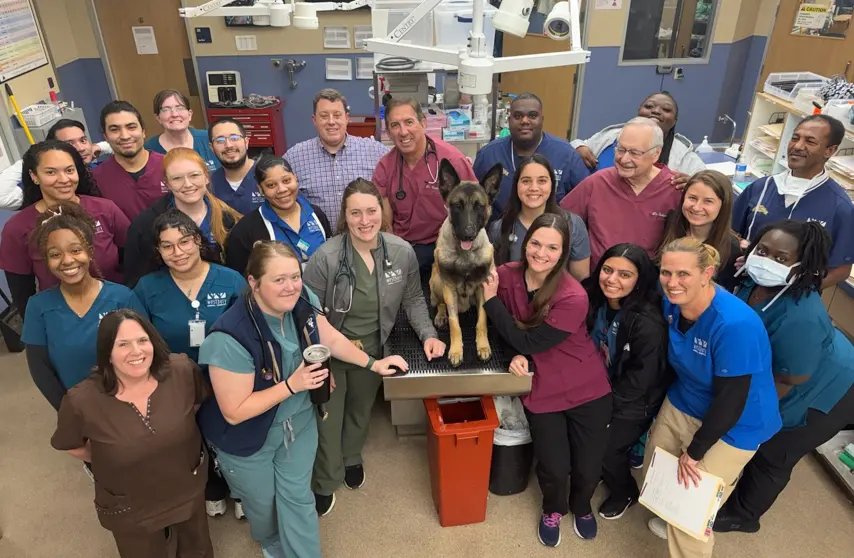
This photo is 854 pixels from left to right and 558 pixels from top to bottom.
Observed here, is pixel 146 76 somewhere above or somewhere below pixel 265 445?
above

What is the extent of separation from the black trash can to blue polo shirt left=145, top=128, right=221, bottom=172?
2.43m

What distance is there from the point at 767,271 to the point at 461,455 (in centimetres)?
151

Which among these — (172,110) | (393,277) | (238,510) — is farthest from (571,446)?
(172,110)

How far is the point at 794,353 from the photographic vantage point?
7.14 ft

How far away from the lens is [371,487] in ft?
9.77

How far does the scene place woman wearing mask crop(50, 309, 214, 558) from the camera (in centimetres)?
185

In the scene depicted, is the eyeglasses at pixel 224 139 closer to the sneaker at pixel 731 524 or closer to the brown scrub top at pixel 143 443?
the brown scrub top at pixel 143 443

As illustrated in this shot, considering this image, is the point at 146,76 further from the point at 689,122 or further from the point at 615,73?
the point at 689,122

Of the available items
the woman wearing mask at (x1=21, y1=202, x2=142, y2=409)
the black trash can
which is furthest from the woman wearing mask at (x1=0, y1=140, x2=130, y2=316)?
the black trash can

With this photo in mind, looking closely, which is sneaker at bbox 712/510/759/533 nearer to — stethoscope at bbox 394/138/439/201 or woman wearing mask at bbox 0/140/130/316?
stethoscope at bbox 394/138/439/201

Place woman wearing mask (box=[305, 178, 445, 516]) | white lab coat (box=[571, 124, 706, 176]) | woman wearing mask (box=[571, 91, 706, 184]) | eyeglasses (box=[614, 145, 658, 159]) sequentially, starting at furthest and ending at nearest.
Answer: white lab coat (box=[571, 124, 706, 176])
woman wearing mask (box=[571, 91, 706, 184])
eyeglasses (box=[614, 145, 658, 159])
woman wearing mask (box=[305, 178, 445, 516])

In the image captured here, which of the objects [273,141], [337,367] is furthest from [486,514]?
[273,141]

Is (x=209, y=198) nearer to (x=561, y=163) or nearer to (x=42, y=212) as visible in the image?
(x=42, y=212)

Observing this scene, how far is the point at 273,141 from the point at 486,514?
503 centimetres
